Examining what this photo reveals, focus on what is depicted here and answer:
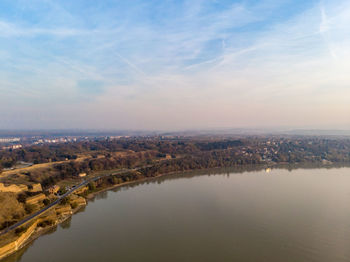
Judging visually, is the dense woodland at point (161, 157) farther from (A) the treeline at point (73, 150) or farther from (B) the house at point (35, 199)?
(B) the house at point (35, 199)

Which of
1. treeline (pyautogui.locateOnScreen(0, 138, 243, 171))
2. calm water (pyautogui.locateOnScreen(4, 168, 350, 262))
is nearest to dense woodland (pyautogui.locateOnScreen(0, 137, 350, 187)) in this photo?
treeline (pyautogui.locateOnScreen(0, 138, 243, 171))

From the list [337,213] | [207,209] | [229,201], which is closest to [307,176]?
[337,213]

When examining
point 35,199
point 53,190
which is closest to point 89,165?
point 53,190

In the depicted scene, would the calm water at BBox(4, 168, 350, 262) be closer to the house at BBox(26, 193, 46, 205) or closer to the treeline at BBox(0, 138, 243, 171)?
the house at BBox(26, 193, 46, 205)

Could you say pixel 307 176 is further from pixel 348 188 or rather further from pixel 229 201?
pixel 229 201

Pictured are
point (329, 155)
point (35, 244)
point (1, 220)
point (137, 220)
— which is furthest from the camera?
point (329, 155)

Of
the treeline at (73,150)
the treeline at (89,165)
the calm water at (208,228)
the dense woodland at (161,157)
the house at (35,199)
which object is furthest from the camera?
→ the treeline at (73,150)

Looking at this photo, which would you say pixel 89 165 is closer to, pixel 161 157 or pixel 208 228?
pixel 161 157

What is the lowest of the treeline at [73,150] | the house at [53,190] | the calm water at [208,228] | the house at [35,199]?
the calm water at [208,228]

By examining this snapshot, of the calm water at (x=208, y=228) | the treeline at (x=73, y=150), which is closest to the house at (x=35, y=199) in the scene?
the calm water at (x=208, y=228)
